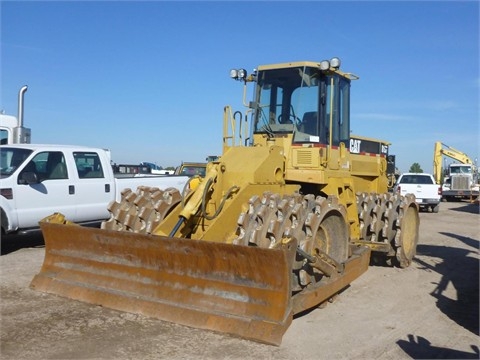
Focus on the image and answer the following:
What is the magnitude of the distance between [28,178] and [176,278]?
475cm

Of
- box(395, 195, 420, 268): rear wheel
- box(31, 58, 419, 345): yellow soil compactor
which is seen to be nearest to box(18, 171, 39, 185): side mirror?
box(31, 58, 419, 345): yellow soil compactor

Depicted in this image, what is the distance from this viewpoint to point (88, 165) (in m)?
10.3

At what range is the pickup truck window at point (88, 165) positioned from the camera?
10.1 meters

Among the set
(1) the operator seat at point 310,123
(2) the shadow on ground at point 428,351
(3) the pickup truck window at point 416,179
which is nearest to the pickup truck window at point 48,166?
(1) the operator seat at point 310,123

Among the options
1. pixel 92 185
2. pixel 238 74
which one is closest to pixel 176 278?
pixel 238 74

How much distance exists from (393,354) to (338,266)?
1.41 meters

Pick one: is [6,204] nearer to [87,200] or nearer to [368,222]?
[87,200]

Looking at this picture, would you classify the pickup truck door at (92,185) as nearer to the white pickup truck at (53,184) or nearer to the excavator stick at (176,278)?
the white pickup truck at (53,184)

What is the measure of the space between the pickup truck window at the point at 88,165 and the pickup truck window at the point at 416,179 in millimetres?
15748

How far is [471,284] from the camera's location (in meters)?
7.69

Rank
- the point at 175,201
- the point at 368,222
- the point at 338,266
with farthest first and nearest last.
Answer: the point at 368,222, the point at 175,201, the point at 338,266

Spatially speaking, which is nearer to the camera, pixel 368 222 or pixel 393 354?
pixel 393 354

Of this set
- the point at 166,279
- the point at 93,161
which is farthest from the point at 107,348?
the point at 93,161

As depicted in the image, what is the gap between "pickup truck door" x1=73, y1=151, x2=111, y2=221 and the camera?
992 cm
